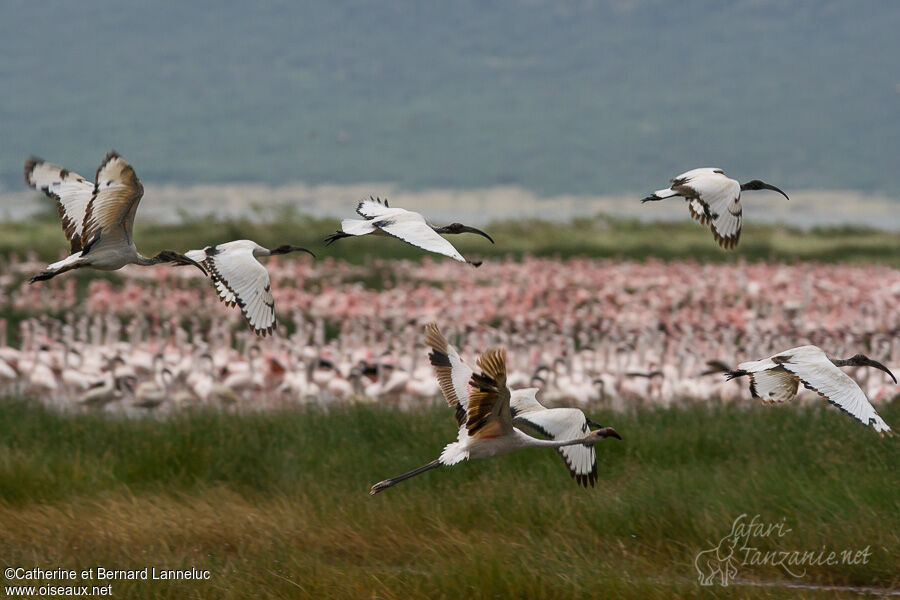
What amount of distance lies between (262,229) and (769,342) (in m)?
19.7

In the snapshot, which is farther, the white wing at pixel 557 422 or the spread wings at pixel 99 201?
the white wing at pixel 557 422

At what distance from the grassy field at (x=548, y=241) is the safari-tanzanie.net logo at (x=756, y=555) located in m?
21.0

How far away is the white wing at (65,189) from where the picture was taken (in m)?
5.41

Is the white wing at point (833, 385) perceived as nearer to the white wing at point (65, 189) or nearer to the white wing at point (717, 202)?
the white wing at point (717, 202)

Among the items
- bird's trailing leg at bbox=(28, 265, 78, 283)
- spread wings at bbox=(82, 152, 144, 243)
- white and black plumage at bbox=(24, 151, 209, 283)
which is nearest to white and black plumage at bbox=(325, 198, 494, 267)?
white and black plumage at bbox=(24, 151, 209, 283)

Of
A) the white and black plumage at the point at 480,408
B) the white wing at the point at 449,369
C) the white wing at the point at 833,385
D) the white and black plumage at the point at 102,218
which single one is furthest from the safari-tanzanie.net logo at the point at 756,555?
the white and black plumage at the point at 102,218

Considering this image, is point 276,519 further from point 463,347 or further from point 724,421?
point 463,347

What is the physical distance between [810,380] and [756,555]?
2.60 meters

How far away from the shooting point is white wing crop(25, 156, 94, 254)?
213 inches

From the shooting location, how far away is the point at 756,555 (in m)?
7.96

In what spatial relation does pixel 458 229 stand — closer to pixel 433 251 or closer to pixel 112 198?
pixel 433 251

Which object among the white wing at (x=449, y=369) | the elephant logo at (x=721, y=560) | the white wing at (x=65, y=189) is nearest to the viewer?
the white wing at (x=449, y=369)

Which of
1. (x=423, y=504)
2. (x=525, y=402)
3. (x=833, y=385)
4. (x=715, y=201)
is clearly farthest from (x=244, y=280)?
(x=423, y=504)

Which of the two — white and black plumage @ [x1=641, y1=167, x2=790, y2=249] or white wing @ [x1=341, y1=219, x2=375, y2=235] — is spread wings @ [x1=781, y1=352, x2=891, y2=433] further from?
white wing @ [x1=341, y1=219, x2=375, y2=235]
